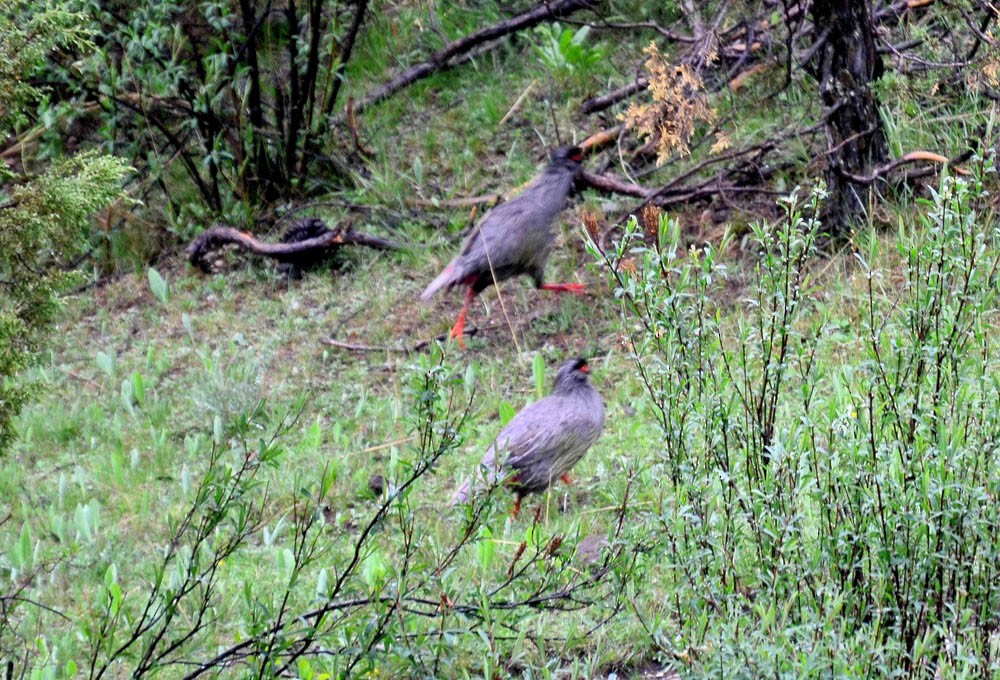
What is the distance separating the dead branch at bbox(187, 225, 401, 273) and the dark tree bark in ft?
10.6

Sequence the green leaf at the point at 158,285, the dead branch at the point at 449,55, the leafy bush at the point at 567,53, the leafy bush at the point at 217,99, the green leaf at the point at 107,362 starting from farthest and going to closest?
the dead branch at the point at 449,55, the leafy bush at the point at 567,53, the leafy bush at the point at 217,99, the green leaf at the point at 158,285, the green leaf at the point at 107,362

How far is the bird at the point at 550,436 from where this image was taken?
5684mm

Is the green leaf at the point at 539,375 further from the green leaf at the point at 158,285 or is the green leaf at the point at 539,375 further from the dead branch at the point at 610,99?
the green leaf at the point at 158,285

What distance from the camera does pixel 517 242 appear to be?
7.83 meters

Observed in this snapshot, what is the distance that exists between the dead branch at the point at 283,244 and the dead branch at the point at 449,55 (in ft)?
4.97

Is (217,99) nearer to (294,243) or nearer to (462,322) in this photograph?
(294,243)

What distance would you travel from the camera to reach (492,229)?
7934 mm

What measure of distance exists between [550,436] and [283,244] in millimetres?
4198

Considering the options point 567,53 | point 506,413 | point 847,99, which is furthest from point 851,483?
point 567,53

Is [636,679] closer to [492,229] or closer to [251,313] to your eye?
[492,229]

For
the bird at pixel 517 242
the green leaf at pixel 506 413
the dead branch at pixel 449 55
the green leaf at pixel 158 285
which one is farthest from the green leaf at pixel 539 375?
the dead branch at pixel 449 55

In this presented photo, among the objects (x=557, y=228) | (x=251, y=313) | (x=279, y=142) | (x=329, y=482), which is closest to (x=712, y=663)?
(x=329, y=482)

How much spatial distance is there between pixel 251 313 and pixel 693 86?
3.67 meters

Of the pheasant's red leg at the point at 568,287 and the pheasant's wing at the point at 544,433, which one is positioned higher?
the pheasant's wing at the point at 544,433
